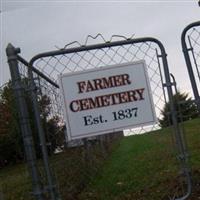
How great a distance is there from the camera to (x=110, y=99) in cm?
518

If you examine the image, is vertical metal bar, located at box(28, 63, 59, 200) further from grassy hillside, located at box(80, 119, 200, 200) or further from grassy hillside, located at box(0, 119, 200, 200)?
grassy hillside, located at box(80, 119, 200, 200)

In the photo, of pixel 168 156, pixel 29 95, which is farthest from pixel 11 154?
pixel 29 95

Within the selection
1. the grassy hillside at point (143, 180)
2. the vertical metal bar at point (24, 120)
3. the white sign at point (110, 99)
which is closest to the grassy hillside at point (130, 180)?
the grassy hillside at point (143, 180)

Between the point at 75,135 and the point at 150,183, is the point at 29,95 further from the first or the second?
the point at 150,183

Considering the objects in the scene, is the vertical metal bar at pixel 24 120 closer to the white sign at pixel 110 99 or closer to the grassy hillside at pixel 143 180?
the white sign at pixel 110 99

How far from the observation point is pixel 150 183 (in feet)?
26.6

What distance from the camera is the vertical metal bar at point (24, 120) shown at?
17.0 feet

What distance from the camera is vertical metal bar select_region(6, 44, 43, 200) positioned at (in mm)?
5184

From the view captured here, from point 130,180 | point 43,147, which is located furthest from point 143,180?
point 43,147

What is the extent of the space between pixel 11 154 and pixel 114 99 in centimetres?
2142

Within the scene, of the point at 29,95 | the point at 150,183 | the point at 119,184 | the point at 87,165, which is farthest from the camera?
the point at 87,165

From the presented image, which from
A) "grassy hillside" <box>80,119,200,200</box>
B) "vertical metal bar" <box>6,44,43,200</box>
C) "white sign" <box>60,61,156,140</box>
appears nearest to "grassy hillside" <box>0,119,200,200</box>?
"grassy hillside" <box>80,119,200,200</box>

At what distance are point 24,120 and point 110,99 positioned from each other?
2.53ft

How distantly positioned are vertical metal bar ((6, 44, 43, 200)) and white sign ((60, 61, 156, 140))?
1.26ft
